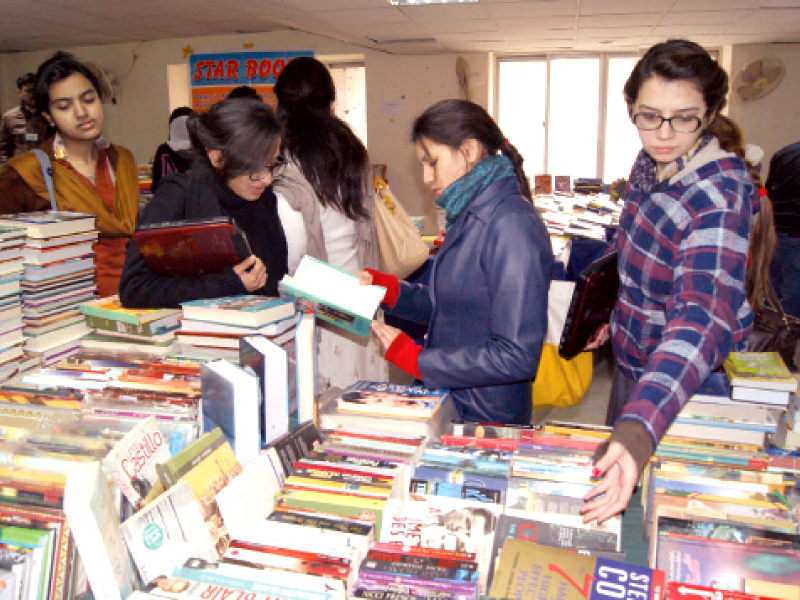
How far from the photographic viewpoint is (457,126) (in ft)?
5.48

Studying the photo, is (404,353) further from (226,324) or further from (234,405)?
(234,405)

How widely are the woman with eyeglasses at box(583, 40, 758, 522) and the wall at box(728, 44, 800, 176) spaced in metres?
7.47

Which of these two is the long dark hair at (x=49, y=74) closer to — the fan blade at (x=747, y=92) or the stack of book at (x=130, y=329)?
the stack of book at (x=130, y=329)

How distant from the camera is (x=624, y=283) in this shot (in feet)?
5.18

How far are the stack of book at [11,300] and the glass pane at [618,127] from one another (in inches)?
322

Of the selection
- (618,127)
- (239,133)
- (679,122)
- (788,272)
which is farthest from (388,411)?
(618,127)

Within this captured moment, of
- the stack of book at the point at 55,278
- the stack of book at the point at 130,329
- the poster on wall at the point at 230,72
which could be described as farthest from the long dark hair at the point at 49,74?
the poster on wall at the point at 230,72

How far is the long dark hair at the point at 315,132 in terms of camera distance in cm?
221

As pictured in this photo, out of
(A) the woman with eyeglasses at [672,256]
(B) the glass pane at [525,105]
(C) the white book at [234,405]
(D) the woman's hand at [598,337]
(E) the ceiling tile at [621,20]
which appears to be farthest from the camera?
(B) the glass pane at [525,105]

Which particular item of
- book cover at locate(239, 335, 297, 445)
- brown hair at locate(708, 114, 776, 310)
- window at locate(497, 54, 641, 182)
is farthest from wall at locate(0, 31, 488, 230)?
book cover at locate(239, 335, 297, 445)

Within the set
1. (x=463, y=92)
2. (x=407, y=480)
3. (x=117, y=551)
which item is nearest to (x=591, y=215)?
(x=463, y=92)

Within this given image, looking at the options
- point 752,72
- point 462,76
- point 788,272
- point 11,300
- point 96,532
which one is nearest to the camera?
point 96,532

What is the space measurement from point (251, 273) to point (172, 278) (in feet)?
0.71

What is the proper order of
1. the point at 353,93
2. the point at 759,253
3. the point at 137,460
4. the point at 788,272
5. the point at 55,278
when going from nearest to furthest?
the point at 137,460
the point at 55,278
the point at 759,253
the point at 788,272
the point at 353,93
